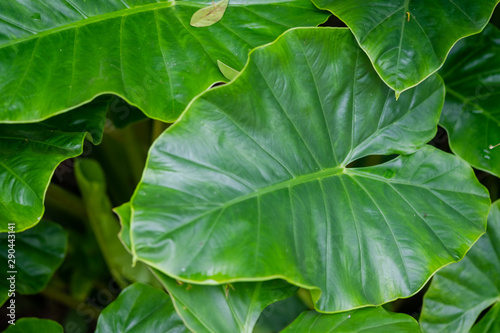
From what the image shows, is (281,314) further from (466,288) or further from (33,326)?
(33,326)

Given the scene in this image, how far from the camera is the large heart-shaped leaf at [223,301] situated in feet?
2.42

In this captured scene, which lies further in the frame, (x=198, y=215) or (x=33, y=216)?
(x=33, y=216)

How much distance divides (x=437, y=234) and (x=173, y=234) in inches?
20.8

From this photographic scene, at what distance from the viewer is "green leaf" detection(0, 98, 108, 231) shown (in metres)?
0.83

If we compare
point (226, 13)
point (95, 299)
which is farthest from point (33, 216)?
point (95, 299)

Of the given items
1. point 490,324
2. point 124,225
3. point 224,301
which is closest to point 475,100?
point 490,324

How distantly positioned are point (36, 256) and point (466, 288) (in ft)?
3.45

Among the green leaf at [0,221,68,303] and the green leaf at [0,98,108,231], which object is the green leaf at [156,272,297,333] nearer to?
the green leaf at [0,98,108,231]

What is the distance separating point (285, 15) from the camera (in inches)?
37.6

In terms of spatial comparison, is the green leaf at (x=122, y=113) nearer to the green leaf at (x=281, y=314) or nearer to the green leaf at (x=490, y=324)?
the green leaf at (x=281, y=314)

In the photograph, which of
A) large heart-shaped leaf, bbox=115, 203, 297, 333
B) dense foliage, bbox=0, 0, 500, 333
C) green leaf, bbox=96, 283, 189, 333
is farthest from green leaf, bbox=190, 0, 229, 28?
green leaf, bbox=96, 283, 189, 333

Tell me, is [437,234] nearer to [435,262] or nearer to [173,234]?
[435,262]

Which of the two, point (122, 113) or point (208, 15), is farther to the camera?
point (122, 113)

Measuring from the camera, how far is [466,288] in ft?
3.47
